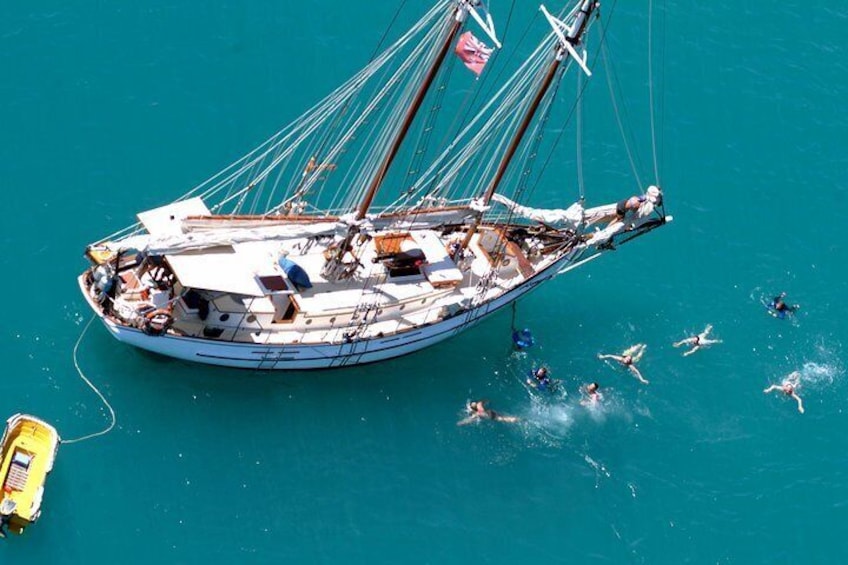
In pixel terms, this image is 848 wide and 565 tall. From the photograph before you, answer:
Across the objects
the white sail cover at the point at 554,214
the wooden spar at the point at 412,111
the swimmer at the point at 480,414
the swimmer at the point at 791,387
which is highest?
the wooden spar at the point at 412,111

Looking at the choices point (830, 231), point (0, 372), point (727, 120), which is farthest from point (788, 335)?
point (0, 372)

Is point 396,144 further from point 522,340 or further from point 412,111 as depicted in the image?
point 522,340

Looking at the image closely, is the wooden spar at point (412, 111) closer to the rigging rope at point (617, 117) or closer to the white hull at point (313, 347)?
the white hull at point (313, 347)

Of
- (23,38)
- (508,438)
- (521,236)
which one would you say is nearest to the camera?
(508,438)

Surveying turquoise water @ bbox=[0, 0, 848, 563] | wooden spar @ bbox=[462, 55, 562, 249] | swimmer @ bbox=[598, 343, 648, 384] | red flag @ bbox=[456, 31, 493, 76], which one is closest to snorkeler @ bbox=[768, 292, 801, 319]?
turquoise water @ bbox=[0, 0, 848, 563]

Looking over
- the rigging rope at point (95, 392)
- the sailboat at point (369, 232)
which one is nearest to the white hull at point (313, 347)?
the sailboat at point (369, 232)

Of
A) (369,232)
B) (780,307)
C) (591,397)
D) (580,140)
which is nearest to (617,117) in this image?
(580,140)

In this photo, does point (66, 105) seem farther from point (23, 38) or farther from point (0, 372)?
point (0, 372)
